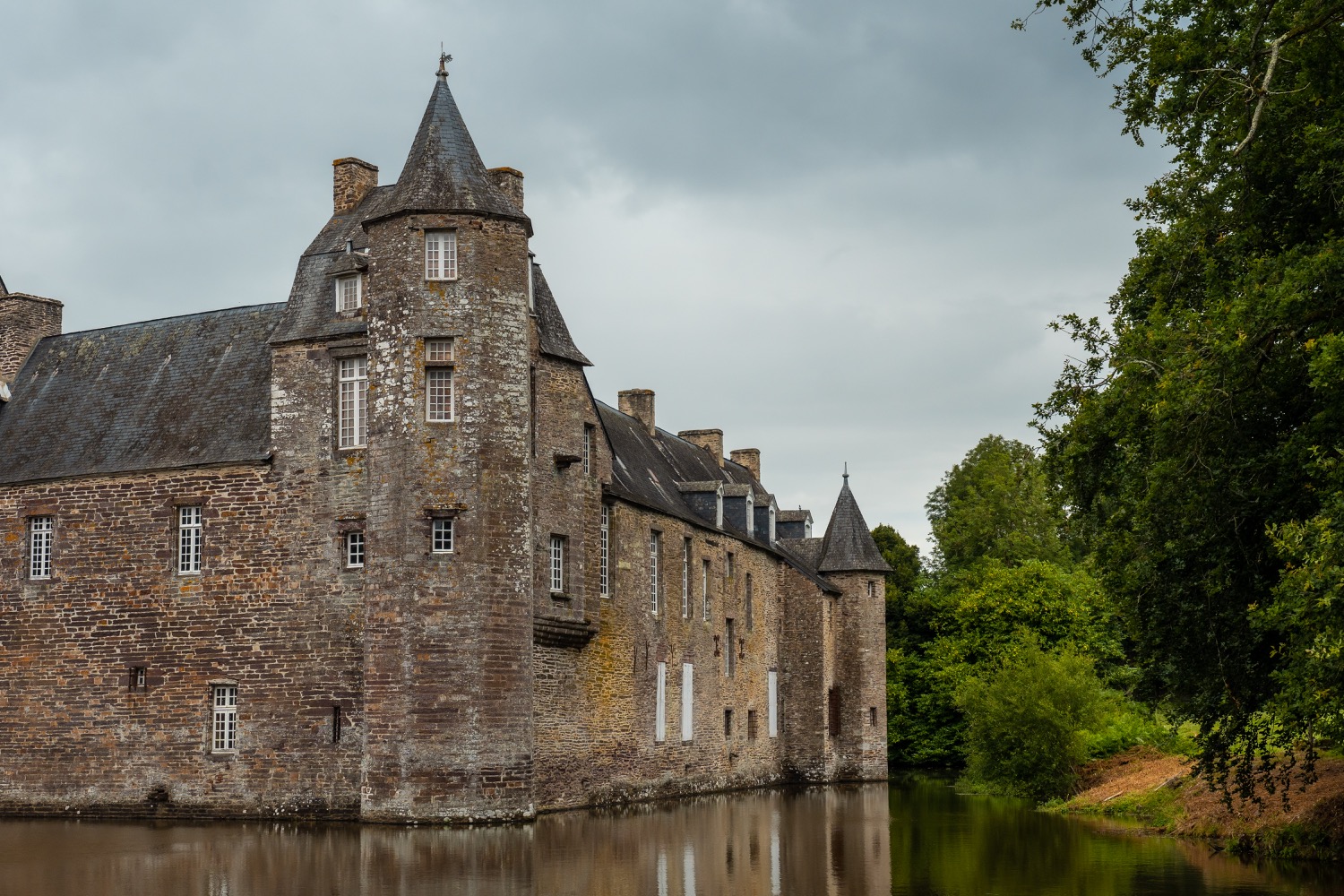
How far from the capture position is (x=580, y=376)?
2900 centimetres

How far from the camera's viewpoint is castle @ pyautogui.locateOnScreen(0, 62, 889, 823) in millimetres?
24984

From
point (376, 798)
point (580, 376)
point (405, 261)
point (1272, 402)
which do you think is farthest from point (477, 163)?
point (1272, 402)

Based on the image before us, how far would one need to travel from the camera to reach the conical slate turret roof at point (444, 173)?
26016 mm

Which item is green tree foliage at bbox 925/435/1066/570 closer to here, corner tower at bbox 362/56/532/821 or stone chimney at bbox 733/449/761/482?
stone chimney at bbox 733/449/761/482

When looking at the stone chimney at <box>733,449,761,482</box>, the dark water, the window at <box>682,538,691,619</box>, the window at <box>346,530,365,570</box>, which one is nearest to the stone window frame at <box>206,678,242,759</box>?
the dark water

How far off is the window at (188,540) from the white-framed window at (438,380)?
538cm

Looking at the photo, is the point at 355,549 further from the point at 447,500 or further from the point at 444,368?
the point at 444,368

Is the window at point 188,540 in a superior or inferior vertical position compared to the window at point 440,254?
inferior

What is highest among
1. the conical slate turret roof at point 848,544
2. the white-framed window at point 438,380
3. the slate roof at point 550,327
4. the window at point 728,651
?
the slate roof at point 550,327

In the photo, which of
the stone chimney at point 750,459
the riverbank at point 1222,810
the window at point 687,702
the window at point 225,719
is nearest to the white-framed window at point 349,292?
the window at point 225,719

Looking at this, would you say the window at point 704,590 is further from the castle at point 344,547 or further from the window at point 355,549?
the window at point 355,549

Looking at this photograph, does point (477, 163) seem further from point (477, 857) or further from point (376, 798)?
point (477, 857)

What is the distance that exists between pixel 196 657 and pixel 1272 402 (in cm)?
1914

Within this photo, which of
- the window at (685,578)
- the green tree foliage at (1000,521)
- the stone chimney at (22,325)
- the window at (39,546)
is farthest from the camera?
the green tree foliage at (1000,521)
